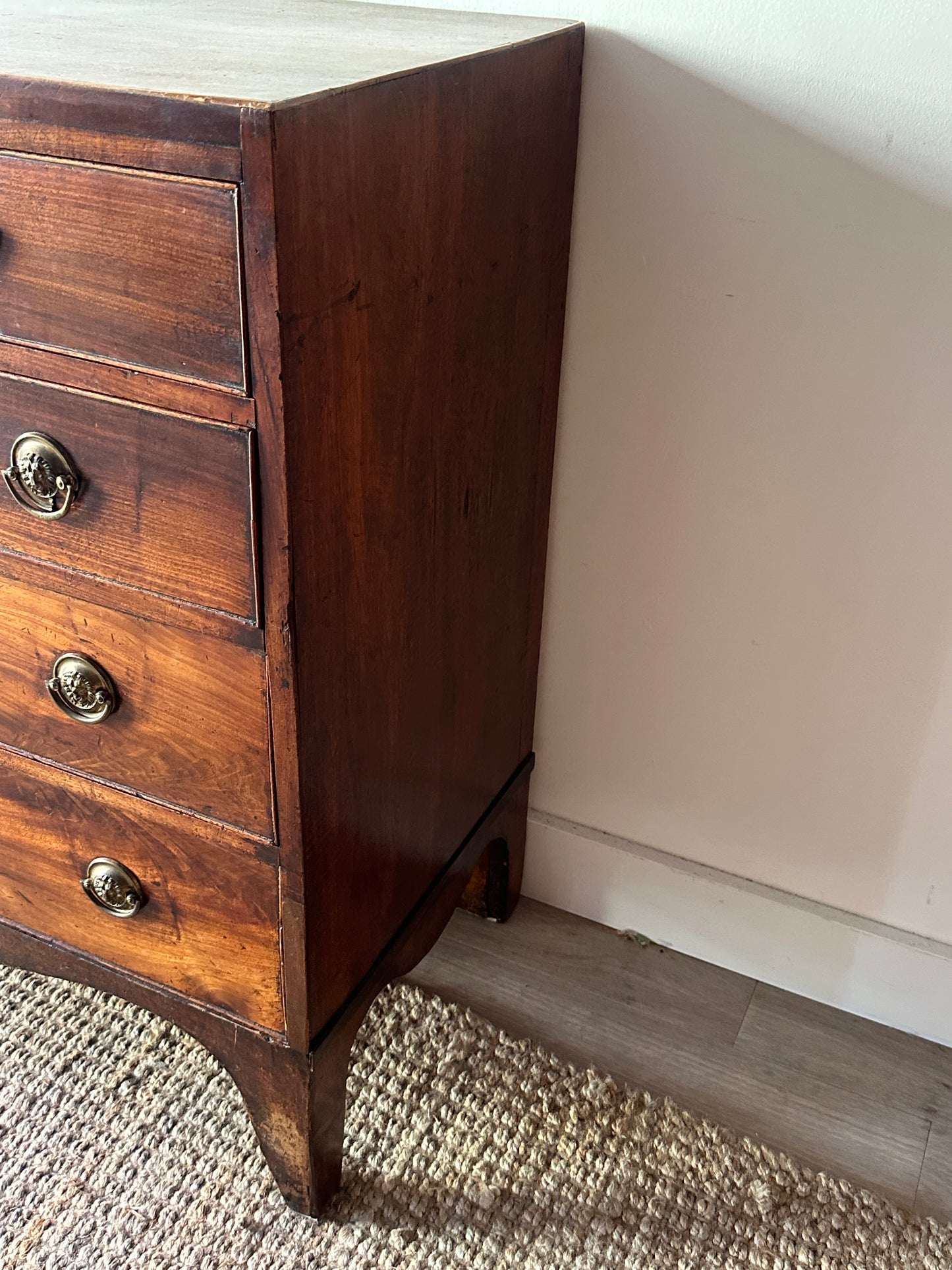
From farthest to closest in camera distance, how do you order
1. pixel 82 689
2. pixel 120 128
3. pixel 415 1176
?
pixel 415 1176
pixel 82 689
pixel 120 128

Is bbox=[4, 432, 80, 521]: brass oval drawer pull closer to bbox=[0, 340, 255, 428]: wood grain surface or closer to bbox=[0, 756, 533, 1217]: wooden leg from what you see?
bbox=[0, 340, 255, 428]: wood grain surface

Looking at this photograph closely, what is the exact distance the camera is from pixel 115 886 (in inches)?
37.7

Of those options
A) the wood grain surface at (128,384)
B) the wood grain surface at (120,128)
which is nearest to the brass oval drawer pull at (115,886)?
the wood grain surface at (128,384)

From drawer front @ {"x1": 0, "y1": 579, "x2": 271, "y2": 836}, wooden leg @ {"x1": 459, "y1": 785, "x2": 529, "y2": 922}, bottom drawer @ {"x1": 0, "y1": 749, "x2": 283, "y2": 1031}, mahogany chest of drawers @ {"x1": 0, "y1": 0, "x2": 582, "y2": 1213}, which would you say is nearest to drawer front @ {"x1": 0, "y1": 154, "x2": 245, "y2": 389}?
mahogany chest of drawers @ {"x1": 0, "y1": 0, "x2": 582, "y2": 1213}

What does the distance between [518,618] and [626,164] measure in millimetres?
460

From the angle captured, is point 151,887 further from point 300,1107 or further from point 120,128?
point 120,128

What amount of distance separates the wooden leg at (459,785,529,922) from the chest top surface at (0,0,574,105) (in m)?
0.80

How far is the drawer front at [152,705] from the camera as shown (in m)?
Result: 0.82

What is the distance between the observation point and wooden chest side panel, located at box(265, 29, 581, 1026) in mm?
709

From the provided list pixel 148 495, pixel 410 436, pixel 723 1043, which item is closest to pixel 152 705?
pixel 148 495

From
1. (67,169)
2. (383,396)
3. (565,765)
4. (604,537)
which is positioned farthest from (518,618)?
(67,169)

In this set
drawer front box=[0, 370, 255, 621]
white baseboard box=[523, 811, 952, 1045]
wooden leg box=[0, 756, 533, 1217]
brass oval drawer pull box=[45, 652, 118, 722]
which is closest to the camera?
drawer front box=[0, 370, 255, 621]

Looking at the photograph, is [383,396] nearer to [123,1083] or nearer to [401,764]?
[401,764]

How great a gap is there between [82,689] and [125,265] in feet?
1.13
